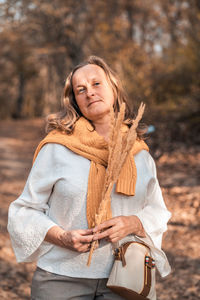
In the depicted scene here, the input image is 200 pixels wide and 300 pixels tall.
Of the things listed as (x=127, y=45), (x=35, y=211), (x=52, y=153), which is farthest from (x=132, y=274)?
(x=127, y=45)

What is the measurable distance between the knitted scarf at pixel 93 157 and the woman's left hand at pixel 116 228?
2.3 inches

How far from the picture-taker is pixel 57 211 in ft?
5.86

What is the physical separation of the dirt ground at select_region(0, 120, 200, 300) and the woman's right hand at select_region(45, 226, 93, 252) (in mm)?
733

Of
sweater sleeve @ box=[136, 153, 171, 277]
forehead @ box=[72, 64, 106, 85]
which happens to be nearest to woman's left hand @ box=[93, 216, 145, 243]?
sweater sleeve @ box=[136, 153, 171, 277]

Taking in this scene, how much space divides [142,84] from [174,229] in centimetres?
477

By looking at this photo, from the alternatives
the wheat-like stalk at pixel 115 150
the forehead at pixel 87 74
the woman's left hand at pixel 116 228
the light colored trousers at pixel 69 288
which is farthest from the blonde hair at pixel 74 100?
the light colored trousers at pixel 69 288

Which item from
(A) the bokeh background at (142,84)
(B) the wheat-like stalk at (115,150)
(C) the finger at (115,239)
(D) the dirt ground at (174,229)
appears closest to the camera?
(B) the wheat-like stalk at (115,150)

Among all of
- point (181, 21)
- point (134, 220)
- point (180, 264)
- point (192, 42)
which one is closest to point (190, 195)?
point (180, 264)

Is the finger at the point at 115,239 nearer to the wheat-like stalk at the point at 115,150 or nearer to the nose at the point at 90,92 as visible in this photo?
the wheat-like stalk at the point at 115,150

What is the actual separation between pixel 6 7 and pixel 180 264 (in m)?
11.0

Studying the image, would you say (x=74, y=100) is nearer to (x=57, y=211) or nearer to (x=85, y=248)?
(x=57, y=211)

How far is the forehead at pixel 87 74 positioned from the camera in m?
1.97

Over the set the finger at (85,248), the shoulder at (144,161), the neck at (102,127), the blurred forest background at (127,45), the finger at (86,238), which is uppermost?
the blurred forest background at (127,45)

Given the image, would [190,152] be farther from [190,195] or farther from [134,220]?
[134,220]
